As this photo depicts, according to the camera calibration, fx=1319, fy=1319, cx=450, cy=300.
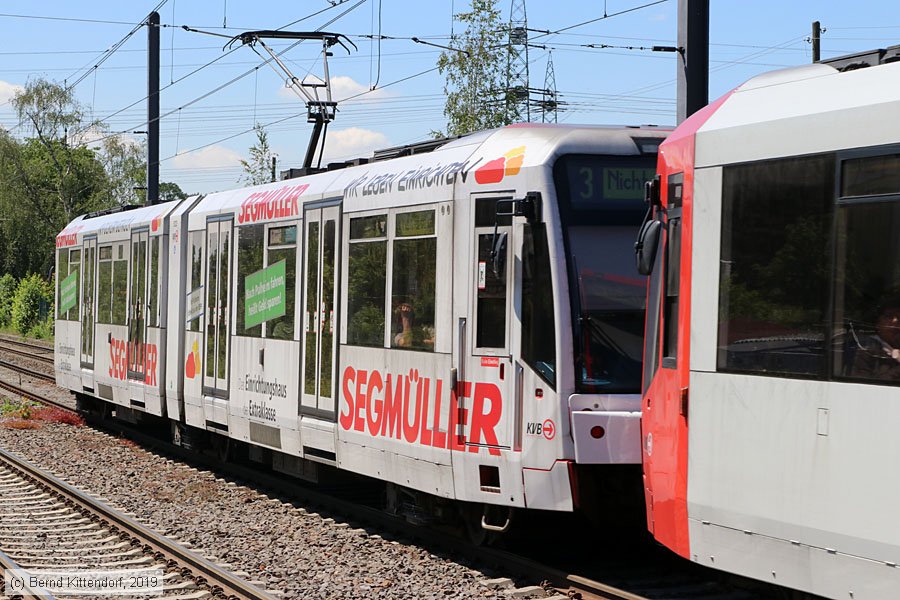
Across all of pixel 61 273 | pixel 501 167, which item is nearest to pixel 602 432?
pixel 501 167

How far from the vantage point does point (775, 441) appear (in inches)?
251

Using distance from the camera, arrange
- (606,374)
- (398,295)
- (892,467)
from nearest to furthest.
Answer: (892,467), (606,374), (398,295)

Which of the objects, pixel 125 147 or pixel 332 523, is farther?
pixel 125 147

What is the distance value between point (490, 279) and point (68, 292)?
47.4 feet

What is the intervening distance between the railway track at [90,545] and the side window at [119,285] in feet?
15.6

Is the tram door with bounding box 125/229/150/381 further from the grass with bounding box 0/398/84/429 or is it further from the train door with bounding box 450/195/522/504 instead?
the train door with bounding box 450/195/522/504

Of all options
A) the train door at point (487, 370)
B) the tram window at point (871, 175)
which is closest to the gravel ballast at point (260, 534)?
the train door at point (487, 370)

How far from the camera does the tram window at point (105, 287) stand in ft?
63.9

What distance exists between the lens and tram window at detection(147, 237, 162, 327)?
56.0 feet

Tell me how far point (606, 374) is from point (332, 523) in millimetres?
4014

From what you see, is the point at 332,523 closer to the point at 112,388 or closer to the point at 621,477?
the point at 621,477

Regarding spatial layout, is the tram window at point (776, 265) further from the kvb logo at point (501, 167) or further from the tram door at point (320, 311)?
the tram door at point (320, 311)

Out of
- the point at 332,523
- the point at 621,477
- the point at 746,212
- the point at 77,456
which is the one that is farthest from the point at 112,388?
the point at 746,212

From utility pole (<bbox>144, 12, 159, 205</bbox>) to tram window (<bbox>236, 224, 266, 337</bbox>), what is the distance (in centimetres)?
1294
